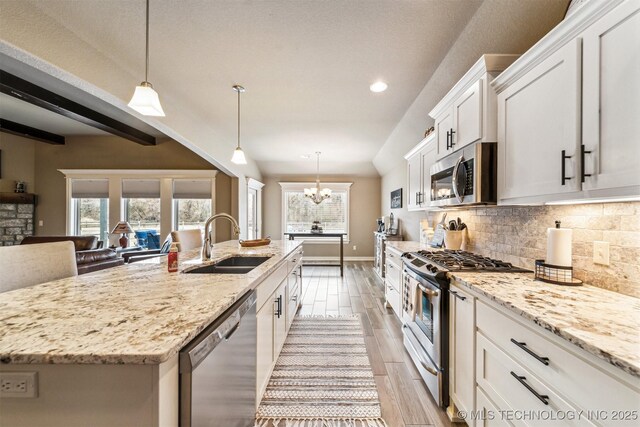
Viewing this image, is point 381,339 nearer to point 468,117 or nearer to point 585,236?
point 585,236

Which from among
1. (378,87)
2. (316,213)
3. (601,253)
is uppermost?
(378,87)

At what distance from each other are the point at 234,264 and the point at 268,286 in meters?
0.76

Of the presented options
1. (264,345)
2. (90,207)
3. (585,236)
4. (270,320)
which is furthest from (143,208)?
(585,236)

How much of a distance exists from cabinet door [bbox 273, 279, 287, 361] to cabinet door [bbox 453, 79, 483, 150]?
6.14 ft

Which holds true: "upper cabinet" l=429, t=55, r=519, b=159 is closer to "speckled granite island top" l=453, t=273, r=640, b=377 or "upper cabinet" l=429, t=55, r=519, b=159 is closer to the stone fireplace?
"speckled granite island top" l=453, t=273, r=640, b=377

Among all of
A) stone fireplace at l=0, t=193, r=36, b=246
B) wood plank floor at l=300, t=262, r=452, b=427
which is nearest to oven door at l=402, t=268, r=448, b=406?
wood plank floor at l=300, t=262, r=452, b=427

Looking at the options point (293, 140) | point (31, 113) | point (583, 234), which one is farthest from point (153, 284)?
point (31, 113)

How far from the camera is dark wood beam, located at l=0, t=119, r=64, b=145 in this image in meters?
4.72

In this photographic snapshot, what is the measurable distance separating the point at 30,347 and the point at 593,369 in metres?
1.64

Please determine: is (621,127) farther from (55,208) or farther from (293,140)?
(55,208)

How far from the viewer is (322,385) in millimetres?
2018

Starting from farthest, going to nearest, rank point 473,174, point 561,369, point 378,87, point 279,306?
point 378,87
point 279,306
point 473,174
point 561,369

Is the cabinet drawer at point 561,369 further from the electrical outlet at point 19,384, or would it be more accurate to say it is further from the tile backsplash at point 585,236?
the electrical outlet at point 19,384

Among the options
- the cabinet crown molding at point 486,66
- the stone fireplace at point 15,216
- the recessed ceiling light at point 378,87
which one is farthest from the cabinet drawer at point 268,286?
the stone fireplace at point 15,216
